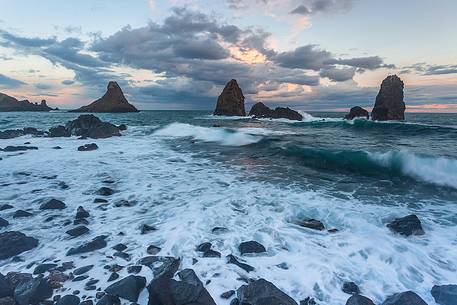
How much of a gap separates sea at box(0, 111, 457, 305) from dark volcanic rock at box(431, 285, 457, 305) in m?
0.15

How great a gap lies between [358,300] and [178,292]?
2529 millimetres

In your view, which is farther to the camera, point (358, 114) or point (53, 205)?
point (358, 114)

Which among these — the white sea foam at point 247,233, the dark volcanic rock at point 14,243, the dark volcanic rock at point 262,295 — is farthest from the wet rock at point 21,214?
the dark volcanic rock at point 262,295

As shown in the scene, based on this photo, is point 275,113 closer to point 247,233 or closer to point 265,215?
point 265,215

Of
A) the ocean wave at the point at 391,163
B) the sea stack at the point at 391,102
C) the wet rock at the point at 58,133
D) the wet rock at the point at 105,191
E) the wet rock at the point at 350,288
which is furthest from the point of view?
the sea stack at the point at 391,102

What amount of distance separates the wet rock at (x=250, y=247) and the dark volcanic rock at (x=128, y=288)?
1.94m

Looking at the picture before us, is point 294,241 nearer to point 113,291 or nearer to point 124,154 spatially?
point 113,291

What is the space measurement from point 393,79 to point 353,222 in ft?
232

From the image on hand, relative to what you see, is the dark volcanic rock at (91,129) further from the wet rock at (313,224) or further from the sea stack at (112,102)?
the sea stack at (112,102)

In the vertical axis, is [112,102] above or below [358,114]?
above

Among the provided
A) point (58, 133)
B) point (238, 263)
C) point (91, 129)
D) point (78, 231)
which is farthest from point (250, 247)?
point (58, 133)

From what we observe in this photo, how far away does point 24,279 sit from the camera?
4.59m

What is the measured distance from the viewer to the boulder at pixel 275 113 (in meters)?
74.6

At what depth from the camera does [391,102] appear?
6694 centimetres
